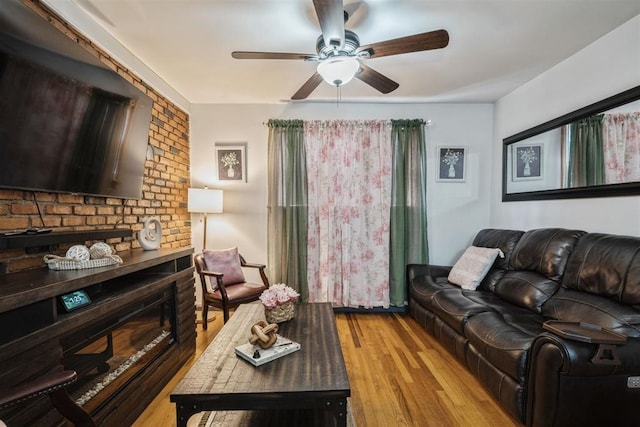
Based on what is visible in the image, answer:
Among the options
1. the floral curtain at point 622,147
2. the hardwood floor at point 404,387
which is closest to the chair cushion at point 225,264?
the hardwood floor at point 404,387

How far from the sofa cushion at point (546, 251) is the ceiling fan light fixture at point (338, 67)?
6.80ft

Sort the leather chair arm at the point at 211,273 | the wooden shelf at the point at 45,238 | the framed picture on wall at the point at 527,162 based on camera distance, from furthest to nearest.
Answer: the framed picture on wall at the point at 527,162 < the leather chair arm at the point at 211,273 < the wooden shelf at the point at 45,238

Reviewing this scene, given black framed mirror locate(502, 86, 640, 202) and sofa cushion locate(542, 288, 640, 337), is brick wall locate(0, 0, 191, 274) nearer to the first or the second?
sofa cushion locate(542, 288, 640, 337)

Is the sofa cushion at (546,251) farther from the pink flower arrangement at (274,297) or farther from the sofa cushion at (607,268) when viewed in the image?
the pink flower arrangement at (274,297)

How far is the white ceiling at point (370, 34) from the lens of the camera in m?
1.89

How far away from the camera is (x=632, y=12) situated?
A: 1974 millimetres

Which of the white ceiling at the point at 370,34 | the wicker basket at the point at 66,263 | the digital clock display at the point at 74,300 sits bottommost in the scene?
the digital clock display at the point at 74,300

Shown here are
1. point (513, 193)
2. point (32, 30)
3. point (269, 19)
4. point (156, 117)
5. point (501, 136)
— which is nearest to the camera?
point (32, 30)

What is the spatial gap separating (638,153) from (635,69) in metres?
0.59

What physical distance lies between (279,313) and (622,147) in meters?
2.69

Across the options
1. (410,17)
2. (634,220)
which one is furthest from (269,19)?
(634,220)

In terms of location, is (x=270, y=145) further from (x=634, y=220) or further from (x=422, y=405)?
(x=634, y=220)

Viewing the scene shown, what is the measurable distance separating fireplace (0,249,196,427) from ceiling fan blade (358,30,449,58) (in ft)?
6.68

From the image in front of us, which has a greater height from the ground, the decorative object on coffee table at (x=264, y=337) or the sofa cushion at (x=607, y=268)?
the sofa cushion at (x=607, y=268)
